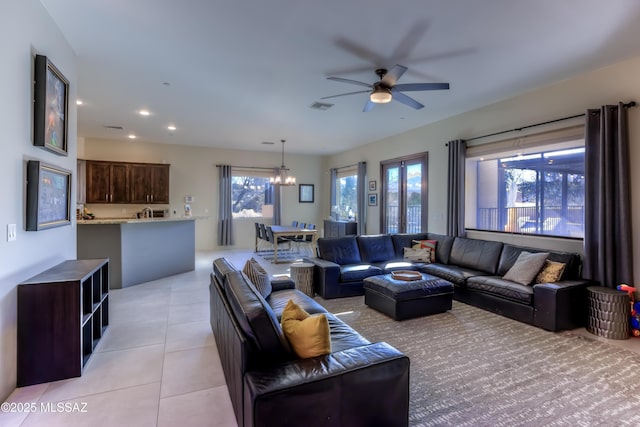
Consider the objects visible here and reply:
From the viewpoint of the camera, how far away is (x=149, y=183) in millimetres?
8031

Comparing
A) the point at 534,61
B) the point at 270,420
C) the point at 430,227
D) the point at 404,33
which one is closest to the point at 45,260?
the point at 270,420

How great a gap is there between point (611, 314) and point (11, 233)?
5.25 meters

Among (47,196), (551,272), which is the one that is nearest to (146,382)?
(47,196)

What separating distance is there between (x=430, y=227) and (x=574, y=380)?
391 cm

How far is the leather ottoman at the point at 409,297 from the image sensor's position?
358 cm

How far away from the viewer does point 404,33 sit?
9.53ft

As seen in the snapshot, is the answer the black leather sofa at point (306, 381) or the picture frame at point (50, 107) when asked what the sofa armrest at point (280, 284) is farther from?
the picture frame at point (50, 107)

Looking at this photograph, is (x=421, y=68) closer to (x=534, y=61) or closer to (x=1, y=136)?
(x=534, y=61)

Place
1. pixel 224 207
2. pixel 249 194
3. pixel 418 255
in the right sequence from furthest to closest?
Result: pixel 249 194 < pixel 224 207 < pixel 418 255

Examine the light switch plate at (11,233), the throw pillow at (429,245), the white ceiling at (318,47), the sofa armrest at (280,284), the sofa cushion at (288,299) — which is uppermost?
the white ceiling at (318,47)

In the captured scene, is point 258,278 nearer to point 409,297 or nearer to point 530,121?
point 409,297

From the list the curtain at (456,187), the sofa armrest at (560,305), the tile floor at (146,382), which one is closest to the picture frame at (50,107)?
the tile floor at (146,382)

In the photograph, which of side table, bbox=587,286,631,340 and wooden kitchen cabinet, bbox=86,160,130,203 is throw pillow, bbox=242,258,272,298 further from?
wooden kitchen cabinet, bbox=86,160,130,203

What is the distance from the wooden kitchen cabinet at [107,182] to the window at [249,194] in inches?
107
